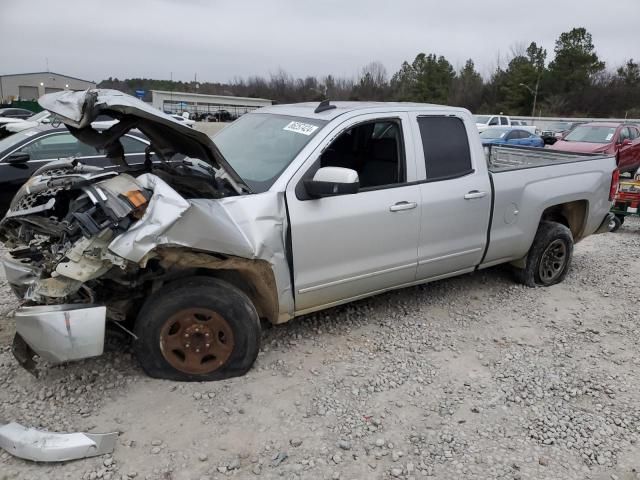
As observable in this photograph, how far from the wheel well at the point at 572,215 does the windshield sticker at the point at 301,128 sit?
297 centimetres

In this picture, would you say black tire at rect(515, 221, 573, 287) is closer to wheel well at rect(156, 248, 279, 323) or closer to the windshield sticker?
the windshield sticker

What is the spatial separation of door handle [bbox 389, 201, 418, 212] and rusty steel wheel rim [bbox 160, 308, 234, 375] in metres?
1.53

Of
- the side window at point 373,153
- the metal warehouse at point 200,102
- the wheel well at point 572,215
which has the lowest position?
the wheel well at point 572,215

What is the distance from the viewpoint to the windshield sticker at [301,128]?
3.76 m

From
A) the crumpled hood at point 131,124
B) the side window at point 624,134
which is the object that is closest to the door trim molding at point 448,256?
the crumpled hood at point 131,124

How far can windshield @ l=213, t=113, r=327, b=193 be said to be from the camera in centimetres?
360

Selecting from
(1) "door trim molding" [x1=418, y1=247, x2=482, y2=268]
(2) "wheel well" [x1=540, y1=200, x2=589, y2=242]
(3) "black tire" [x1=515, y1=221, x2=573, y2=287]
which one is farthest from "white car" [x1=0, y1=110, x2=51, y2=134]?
(2) "wheel well" [x1=540, y1=200, x2=589, y2=242]

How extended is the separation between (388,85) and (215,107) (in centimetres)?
2981

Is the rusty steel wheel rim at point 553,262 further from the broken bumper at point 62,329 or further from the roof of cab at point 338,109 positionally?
the broken bumper at point 62,329

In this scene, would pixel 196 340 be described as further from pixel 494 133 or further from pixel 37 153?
pixel 494 133

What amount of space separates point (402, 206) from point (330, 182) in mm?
787

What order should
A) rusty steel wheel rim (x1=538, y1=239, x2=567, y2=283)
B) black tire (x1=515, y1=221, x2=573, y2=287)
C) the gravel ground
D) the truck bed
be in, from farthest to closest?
the truck bed < rusty steel wheel rim (x1=538, y1=239, x2=567, y2=283) < black tire (x1=515, y1=221, x2=573, y2=287) < the gravel ground

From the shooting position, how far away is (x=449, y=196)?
421 cm

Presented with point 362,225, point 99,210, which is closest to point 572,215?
point 362,225
